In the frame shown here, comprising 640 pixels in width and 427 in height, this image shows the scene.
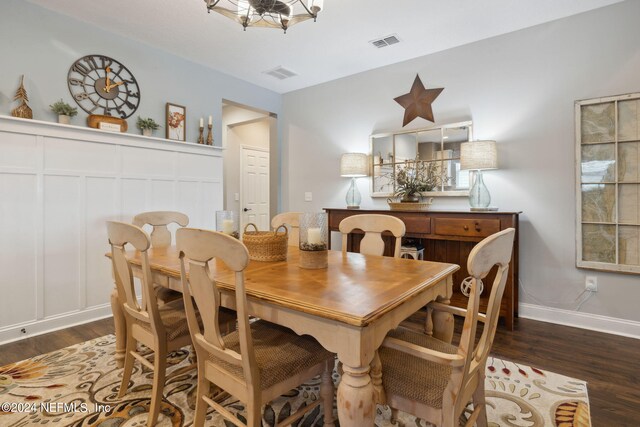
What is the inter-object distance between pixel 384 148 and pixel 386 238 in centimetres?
107

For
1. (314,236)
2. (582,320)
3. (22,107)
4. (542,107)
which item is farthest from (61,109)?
(582,320)

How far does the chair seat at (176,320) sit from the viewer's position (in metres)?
1.65

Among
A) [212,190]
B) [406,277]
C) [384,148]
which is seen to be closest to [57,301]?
[212,190]

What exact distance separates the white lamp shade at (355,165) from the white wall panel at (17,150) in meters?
2.88

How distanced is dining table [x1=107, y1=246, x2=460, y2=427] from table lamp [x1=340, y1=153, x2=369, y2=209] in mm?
2186

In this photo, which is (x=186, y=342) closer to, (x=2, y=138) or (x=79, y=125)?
(x=2, y=138)

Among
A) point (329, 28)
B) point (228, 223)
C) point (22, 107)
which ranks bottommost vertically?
point (228, 223)

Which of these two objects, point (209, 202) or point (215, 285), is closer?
point (215, 285)

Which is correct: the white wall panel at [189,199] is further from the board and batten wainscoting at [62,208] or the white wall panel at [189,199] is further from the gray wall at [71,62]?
the gray wall at [71,62]

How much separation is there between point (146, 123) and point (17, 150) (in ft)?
3.60

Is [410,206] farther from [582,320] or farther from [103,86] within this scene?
A: [103,86]

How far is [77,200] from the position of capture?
9.59 ft

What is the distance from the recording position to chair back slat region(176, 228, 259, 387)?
1.09 m

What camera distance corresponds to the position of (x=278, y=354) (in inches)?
52.1
